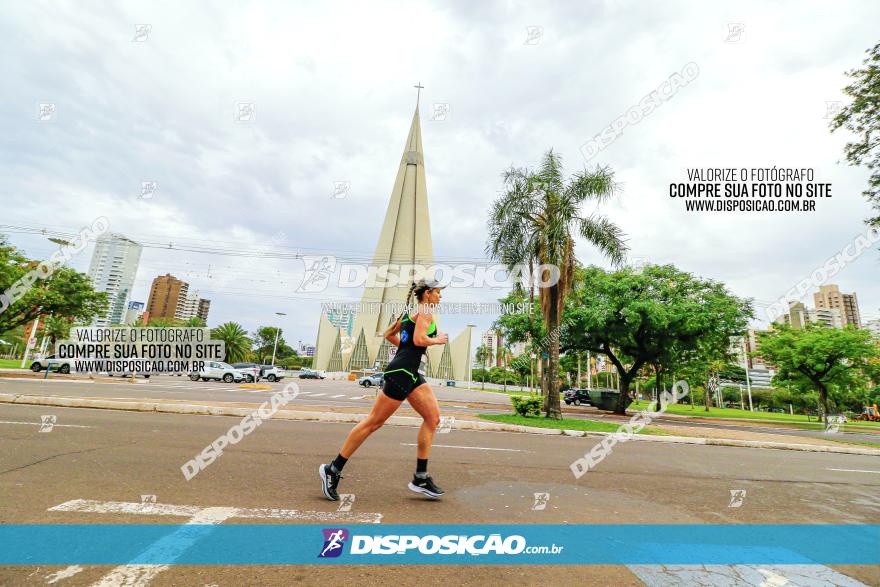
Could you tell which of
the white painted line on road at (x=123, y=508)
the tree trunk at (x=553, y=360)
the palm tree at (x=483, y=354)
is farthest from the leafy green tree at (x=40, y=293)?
the palm tree at (x=483, y=354)

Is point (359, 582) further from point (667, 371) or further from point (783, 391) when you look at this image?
point (783, 391)

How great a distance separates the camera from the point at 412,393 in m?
3.83

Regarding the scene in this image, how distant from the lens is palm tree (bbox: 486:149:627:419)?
13.9 m

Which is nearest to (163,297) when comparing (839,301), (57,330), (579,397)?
(57,330)

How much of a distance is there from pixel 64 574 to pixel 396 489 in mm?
2484

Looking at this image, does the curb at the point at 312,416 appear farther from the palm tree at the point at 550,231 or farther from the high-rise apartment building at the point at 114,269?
the high-rise apartment building at the point at 114,269

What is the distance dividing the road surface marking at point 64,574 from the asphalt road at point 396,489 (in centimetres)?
1

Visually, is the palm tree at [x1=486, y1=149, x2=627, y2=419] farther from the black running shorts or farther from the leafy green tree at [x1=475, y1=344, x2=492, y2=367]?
the leafy green tree at [x1=475, y1=344, x2=492, y2=367]

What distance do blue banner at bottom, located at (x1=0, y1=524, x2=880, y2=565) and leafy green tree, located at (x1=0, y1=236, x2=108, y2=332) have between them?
27.9 m

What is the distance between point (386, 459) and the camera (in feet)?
17.7

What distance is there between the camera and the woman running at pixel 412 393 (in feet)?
12.1

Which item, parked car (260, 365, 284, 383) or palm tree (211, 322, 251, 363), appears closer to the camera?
parked car (260, 365, 284, 383)

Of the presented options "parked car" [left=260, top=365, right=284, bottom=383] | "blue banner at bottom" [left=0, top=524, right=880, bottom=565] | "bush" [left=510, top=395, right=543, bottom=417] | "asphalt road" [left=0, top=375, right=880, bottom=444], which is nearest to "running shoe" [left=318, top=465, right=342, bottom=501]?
"blue banner at bottom" [left=0, top=524, right=880, bottom=565]


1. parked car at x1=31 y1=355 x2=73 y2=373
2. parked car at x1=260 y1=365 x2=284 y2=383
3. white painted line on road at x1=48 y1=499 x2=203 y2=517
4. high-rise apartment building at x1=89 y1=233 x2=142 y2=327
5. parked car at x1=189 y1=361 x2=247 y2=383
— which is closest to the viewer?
white painted line on road at x1=48 y1=499 x2=203 y2=517
